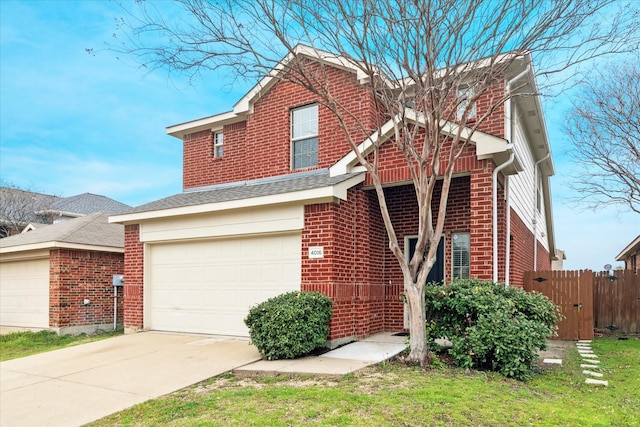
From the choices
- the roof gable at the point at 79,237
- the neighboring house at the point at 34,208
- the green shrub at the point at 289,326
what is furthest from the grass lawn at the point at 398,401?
the neighboring house at the point at 34,208

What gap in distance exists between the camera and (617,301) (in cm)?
1320

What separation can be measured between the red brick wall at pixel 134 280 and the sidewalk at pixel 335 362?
546 cm

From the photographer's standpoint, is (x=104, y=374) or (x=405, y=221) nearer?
(x=104, y=374)

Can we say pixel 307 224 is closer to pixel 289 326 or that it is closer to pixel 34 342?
pixel 289 326

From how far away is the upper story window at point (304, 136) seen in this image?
39.1 ft

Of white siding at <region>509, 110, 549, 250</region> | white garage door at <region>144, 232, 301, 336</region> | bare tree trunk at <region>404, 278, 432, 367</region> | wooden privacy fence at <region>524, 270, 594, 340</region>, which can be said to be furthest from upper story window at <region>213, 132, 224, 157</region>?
wooden privacy fence at <region>524, 270, 594, 340</region>

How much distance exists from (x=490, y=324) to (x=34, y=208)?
3241 centimetres

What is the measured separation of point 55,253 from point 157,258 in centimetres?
393

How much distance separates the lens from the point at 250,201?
9.78m

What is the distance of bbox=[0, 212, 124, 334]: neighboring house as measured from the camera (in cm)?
1351

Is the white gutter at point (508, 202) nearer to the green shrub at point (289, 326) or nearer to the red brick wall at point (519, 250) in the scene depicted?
the red brick wall at point (519, 250)

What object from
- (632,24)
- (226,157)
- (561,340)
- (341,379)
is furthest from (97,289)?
(632,24)

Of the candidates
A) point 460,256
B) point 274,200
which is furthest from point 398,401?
point 460,256

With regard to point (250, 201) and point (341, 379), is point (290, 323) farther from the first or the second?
point (250, 201)
